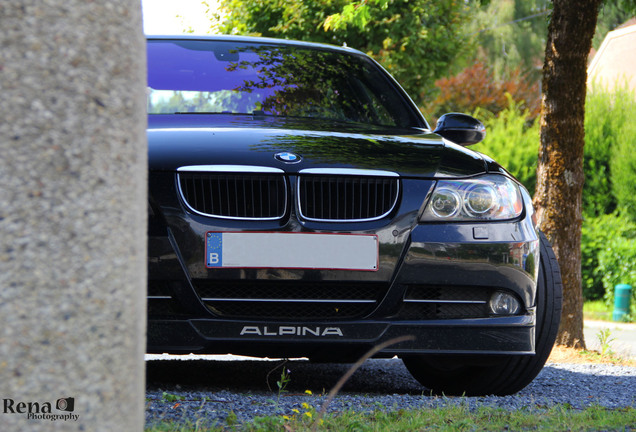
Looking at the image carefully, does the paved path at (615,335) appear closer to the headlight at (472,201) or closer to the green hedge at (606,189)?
the green hedge at (606,189)

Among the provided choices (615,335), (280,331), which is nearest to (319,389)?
(280,331)

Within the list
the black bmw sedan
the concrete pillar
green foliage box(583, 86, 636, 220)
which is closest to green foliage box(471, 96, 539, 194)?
green foliage box(583, 86, 636, 220)

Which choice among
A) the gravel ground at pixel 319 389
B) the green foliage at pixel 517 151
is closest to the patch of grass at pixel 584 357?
the gravel ground at pixel 319 389

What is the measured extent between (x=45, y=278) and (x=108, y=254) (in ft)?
0.31

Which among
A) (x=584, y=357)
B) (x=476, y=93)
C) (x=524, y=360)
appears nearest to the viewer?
(x=524, y=360)

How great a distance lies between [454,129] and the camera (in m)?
4.33

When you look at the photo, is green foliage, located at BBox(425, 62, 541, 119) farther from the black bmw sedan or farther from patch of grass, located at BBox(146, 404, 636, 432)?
patch of grass, located at BBox(146, 404, 636, 432)

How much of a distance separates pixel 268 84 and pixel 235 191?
1378 mm

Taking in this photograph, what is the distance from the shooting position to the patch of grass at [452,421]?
254cm

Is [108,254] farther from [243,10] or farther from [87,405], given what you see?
[243,10]

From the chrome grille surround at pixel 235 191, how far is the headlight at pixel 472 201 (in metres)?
0.56

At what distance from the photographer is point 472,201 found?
3.32 metres

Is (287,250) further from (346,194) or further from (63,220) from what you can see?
(63,220)

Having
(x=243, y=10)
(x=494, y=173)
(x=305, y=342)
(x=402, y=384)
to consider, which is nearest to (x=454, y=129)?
(x=494, y=173)
